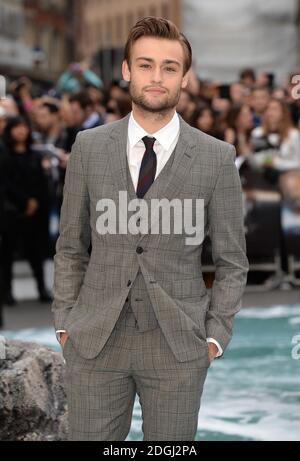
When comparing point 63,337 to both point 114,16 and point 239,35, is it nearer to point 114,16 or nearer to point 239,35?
point 239,35

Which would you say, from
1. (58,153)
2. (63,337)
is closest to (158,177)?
(63,337)

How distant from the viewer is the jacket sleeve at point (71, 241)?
369 cm

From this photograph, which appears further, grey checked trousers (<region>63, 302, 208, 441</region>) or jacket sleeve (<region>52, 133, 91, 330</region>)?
jacket sleeve (<region>52, 133, 91, 330</region>)

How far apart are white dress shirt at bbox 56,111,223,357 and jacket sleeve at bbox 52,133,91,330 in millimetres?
→ 100

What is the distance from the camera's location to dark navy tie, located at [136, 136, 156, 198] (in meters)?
3.65

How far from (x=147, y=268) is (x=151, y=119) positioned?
45 centimetres

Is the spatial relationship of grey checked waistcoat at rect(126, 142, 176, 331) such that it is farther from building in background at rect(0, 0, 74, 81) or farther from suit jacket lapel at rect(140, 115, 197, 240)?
building in background at rect(0, 0, 74, 81)

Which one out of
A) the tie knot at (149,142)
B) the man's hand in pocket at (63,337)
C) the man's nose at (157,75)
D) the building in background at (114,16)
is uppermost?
the building in background at (114,16)

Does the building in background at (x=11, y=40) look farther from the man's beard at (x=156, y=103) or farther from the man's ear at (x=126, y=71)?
the man's beard at (x=156, y=103)

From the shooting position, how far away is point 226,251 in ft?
12.1

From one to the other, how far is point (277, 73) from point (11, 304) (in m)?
8.07

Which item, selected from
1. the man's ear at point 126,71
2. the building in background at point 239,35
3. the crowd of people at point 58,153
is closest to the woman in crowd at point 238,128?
the crowd of people at point 58,153

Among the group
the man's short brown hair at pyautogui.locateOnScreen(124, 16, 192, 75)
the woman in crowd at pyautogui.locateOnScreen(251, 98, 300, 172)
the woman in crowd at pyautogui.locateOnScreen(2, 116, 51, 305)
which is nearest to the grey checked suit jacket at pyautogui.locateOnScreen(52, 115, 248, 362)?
the man's short brown hair at pyautogui.locateOnScreen(124, 16, 192, 75)
